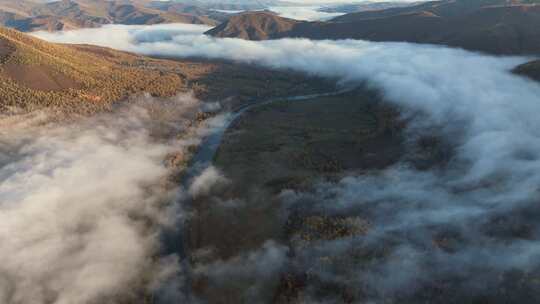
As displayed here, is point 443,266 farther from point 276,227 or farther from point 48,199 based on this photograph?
point 48,199

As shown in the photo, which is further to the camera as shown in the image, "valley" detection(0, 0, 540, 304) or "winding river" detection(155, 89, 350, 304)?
"winding river" detection(155, 89, 350, 304)

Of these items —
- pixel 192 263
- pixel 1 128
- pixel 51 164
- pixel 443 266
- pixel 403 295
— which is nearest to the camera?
pixel 403 295

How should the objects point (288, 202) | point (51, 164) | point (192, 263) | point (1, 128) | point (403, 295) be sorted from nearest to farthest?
point (403, 295) → point (192, 263) → point (288, 202) → point (51, 164) → point (1, 128)

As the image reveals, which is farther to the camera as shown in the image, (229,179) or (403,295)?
(229,179)

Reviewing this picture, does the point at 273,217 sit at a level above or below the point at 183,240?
above

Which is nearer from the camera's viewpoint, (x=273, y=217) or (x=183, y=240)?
(x=183, y=240)

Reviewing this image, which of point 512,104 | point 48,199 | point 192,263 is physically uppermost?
point 512,104

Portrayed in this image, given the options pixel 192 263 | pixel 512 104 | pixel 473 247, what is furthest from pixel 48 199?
pixel 512 104

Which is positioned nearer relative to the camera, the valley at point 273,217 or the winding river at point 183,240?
the valley at point 273,217

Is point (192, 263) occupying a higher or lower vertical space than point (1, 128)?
lower
